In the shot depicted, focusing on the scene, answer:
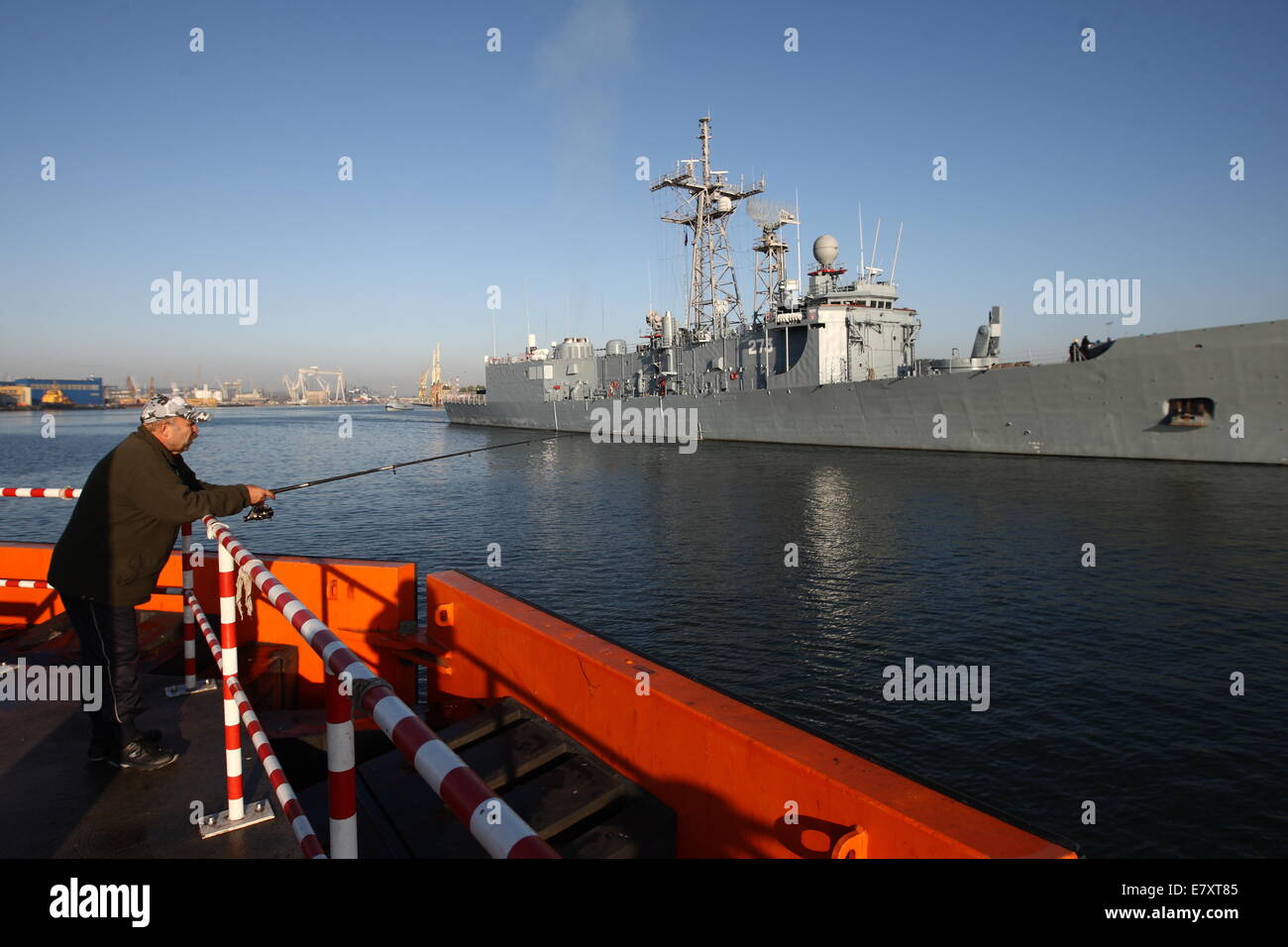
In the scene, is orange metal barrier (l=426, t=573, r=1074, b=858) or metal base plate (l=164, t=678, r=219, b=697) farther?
metal base plate (l=164, t=678, r=219, b=697)

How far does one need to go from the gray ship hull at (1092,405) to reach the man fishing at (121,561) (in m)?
32.0

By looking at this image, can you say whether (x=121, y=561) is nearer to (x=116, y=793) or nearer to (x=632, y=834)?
(x=116, y=793)

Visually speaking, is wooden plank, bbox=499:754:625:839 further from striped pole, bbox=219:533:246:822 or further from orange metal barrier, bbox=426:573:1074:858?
striped pole, bbox=219:533:246:822

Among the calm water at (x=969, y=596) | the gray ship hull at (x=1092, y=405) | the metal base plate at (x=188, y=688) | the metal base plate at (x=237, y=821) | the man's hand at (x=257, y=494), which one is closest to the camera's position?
the metal base plate at (x=237, y=821)

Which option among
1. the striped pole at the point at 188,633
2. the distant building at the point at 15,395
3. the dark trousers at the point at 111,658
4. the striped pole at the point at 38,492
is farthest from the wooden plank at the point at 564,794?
the distant building at the point at 15,395

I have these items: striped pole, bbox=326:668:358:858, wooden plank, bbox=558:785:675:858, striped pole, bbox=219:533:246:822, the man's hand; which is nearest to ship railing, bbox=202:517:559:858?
striped pole, bbox=326:668:358:858

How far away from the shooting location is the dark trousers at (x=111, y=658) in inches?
150

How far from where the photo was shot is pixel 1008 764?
677 centimetres

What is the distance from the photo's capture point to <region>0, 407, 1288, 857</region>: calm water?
6.62 m

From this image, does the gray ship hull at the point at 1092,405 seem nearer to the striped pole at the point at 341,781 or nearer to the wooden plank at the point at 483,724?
the wooden plank at the point at 483,724

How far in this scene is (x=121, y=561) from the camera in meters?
3.79
